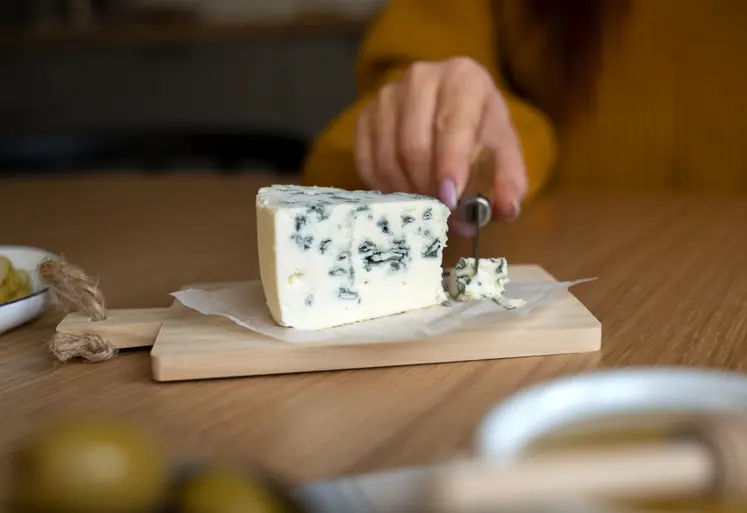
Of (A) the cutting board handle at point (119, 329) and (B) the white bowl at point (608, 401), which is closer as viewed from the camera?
(B) the white bowl at point (608, 401)

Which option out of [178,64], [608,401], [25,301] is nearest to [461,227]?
[25,301]

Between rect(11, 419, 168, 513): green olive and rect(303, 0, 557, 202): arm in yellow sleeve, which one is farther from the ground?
rect(303, 0, 557, 202): arm in yellow sleeve

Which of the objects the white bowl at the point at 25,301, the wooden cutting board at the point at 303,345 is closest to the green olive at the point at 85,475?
the wooden cutting board at the point at 303,345

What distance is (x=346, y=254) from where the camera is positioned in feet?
2.37

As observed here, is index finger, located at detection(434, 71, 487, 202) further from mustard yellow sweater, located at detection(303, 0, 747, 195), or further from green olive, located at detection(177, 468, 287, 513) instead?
green olive, located at detection(177, 468, 287, 513)

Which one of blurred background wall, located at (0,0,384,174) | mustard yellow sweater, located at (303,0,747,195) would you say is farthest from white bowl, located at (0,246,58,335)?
blurred background wall, located at (0,0,384,174)

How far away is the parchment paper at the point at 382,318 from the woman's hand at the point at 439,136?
0.55 feet

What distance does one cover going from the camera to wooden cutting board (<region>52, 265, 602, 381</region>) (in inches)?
24.1

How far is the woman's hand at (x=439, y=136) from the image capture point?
0.90 metres

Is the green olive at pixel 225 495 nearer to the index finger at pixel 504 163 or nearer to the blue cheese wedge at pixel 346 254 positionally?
the blue cheese wedge at pixel 346 254

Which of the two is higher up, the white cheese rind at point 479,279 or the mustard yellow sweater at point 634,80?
the mustard yellow sweater at point 634,80

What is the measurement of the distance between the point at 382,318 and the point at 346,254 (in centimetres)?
7

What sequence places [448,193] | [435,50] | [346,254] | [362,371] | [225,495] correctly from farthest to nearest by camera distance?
[435,50]
[448,193]
[346,254]
[362,371]
[225,495]

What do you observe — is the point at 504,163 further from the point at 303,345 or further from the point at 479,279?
the point at 303,345
